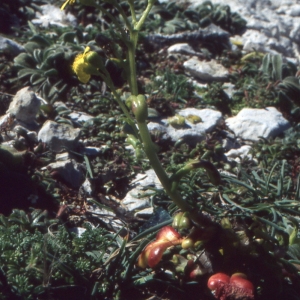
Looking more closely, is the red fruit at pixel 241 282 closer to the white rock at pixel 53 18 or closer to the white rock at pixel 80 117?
the white rock at pixel 80 117

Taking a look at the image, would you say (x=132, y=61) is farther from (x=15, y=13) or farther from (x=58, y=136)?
(x=15, y=13)

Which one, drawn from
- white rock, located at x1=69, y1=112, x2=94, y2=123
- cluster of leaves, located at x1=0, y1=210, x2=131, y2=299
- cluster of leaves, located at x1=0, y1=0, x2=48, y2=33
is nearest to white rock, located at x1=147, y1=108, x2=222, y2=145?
white rock, located at x1=69, y1=112, x2=94, y2=123

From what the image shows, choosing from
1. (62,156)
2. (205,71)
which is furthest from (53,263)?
(205,71)

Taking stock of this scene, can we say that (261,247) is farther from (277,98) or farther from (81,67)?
(277,98)

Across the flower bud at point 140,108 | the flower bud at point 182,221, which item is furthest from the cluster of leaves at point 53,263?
the flower bud at point 140,108

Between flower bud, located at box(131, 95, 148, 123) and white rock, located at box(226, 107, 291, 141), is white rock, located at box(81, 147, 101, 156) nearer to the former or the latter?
white rock, located at box(226, 107, 291, 141)
